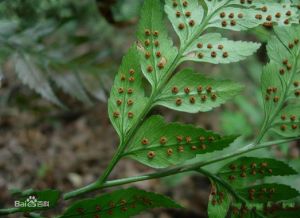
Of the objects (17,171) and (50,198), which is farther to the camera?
(17,171)

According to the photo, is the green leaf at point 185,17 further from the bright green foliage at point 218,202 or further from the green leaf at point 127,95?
the bright green foliage at point 218,202

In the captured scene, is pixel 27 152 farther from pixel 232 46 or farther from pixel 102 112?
pixel 232 46

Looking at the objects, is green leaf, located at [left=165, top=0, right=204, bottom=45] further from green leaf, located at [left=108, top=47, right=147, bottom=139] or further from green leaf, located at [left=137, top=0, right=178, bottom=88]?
green leaf, located at [left=108, top=47, right=147, bottom=139]

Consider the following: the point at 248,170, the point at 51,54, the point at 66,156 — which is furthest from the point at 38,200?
the point at 66,156

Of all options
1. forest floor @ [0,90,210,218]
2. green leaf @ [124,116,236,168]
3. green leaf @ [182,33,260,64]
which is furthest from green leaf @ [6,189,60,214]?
forest floor @ [0,90,210,218]

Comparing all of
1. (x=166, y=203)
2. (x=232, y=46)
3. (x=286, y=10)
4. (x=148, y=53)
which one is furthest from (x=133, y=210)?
(x=286, y=10)

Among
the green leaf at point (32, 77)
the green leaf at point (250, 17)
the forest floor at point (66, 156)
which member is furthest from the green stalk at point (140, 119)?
the forest floor at point (66, 156)

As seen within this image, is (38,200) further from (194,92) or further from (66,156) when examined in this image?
(66,156)
